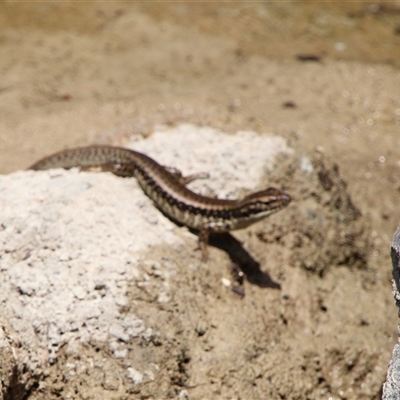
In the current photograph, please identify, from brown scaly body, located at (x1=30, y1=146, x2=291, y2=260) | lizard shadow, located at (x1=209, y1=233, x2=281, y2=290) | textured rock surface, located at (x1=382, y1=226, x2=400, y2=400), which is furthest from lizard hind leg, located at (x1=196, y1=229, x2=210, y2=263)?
textured rock surface, located at (x1=382, y1=226, x2=400, y2=400)

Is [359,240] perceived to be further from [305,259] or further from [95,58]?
[95,58]

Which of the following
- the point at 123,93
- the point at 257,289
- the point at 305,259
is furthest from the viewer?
the point at 123,93

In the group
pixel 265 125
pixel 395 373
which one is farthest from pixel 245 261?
pixel 395 373

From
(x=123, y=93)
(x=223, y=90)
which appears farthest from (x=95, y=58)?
(x=223, y=90)

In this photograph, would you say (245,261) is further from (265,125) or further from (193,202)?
(265,125)

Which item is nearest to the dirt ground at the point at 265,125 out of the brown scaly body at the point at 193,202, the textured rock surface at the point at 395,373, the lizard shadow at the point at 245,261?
the lizard shadow at the point at 245,261
